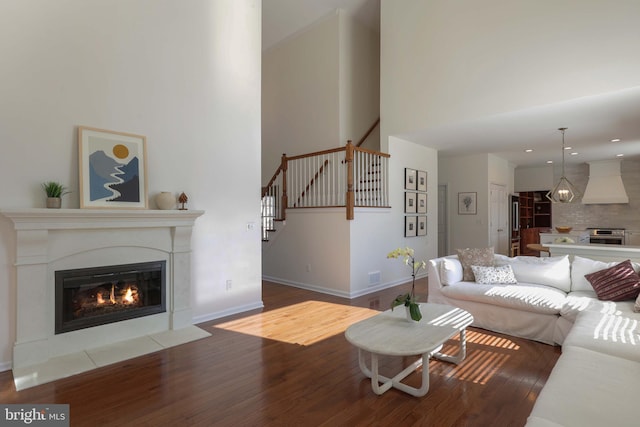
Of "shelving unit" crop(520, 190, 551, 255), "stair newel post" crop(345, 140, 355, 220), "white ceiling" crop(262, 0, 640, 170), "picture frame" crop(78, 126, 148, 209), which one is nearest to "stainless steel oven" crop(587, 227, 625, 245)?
"shelving unit" crop(520, 190, 551, 255)

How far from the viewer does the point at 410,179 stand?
6652 millimetres

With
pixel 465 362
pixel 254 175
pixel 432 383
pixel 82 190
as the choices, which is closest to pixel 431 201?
pixel 254 175

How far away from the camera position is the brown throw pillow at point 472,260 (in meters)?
4.35

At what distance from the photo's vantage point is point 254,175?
477cm

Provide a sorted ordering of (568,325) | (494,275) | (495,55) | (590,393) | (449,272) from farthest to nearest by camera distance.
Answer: (495,55) < (449,272) < (494,275) < (568,325) < (590,393)

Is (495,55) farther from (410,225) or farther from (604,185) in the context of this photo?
(604,185)

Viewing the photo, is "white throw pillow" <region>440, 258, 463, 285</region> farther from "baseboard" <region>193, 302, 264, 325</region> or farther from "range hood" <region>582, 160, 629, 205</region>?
"range hood" <region>582, 160, 629, 205</region>

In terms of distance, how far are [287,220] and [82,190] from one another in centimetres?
362

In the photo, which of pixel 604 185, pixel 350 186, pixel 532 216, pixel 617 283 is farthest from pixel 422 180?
pixel 532 216

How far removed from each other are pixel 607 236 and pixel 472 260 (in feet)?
20.2

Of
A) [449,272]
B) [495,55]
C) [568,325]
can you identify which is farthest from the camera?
[495,55]

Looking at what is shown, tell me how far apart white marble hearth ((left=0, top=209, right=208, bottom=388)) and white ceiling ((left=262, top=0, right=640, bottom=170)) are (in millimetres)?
4396

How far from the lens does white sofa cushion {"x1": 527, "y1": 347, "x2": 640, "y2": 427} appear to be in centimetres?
150

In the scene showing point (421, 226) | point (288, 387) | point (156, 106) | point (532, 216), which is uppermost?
point (156, 106)
